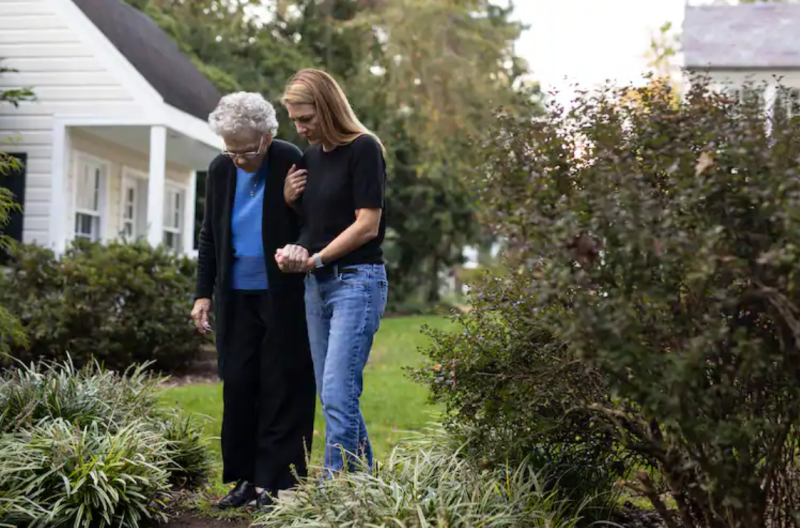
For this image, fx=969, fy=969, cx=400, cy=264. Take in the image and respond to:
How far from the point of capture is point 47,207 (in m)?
11.4

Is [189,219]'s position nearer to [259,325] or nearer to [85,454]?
[259,325]

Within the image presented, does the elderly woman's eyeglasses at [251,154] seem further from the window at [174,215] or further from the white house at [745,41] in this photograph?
the white house at [745,41]

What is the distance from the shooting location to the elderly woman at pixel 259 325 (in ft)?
15.5

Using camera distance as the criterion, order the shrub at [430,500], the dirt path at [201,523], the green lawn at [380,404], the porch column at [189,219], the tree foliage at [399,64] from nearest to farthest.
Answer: the shrub at [430,500], the dirt path at [201,523], the green lawn at [380,404], the porch column at [189,219], the tree foliage at [399,64]

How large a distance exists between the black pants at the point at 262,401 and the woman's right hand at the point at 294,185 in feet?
1.77

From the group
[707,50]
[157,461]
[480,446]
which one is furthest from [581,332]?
[707,50]

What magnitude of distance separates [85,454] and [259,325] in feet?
3.31

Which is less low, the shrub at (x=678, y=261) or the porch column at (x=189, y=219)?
the porch column at (x=189, y=219)

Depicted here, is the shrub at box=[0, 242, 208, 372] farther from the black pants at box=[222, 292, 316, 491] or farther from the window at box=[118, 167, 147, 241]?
the black pants at box=[222, 292, 316, 491]

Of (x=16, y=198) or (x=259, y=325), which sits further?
(x=16, y=198)

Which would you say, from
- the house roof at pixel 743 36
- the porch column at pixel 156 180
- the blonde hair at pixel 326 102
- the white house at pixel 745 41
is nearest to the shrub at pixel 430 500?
the blonde hair at pixel 326 102

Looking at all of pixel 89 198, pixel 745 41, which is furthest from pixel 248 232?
pixel 745 41

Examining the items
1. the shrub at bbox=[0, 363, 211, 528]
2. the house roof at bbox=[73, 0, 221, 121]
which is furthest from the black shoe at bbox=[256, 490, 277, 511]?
the house roof at bbox=[73, 0, 221, 121]

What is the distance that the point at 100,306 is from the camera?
9.84 m
